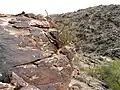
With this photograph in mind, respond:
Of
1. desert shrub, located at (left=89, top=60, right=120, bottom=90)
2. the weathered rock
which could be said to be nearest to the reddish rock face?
the weathered rock

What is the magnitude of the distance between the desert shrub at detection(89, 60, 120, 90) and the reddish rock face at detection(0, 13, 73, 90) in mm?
2482

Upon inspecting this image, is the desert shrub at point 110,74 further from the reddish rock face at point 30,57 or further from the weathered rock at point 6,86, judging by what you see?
the weathered rock at point 6,86

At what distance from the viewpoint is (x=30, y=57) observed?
901 cm

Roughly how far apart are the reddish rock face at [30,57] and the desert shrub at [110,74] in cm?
248

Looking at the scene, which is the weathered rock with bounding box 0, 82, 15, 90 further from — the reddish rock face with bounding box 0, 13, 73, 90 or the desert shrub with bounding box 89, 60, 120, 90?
the desert shrub with bounding box 89, 60, 120, 90

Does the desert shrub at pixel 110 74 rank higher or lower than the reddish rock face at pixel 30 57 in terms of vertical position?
lower

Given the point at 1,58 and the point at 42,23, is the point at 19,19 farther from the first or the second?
the point at 1,58

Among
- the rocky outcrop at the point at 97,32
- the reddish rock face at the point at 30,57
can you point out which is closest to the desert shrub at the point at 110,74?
the rocky outcrop at the point at 97,32

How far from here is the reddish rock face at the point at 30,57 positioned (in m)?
8.66

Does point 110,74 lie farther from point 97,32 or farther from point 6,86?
point 97,32

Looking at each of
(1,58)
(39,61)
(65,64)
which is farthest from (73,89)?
(1,58)

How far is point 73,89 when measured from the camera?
10.5 meters

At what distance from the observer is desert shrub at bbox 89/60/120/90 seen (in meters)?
12.2

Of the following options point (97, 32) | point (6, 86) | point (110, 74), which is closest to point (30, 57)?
point (6, 86)
